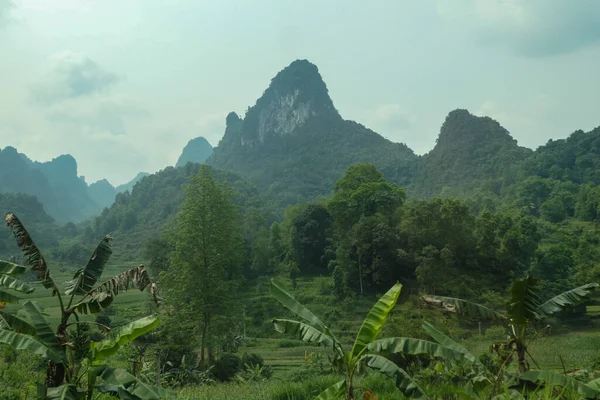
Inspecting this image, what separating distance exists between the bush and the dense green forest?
89 mm

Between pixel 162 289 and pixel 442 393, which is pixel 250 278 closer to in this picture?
pixel 162 289

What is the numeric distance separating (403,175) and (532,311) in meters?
95.6

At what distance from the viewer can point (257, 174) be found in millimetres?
126375

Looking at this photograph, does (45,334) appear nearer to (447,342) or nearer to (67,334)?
(67,334)

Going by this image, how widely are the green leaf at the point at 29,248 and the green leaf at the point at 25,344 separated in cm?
95

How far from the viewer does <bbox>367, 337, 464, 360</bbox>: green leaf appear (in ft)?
19.7

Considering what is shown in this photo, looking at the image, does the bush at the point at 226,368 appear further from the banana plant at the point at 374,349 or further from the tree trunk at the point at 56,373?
the tree trunk at the point at 56,373

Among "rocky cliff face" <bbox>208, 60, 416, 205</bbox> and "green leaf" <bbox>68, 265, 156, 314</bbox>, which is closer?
"green leaf" <bbox>68, 265, 156, 314</bbox>

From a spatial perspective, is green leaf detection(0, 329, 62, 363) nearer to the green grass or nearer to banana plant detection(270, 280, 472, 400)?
banana plant detection(270, 280, 472, 400)

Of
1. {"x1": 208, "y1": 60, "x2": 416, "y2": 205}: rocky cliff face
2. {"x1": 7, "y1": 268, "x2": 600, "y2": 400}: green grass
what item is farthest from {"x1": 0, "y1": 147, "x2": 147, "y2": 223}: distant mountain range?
{"x1": 7, "y1": 268, "x2": 600, "y2": 400}: green grass

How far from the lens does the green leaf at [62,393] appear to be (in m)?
4.99

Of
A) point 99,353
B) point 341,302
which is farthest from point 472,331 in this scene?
point 99,353

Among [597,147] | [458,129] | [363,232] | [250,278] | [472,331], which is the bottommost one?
[472,331]

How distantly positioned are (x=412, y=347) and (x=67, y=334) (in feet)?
14.1
